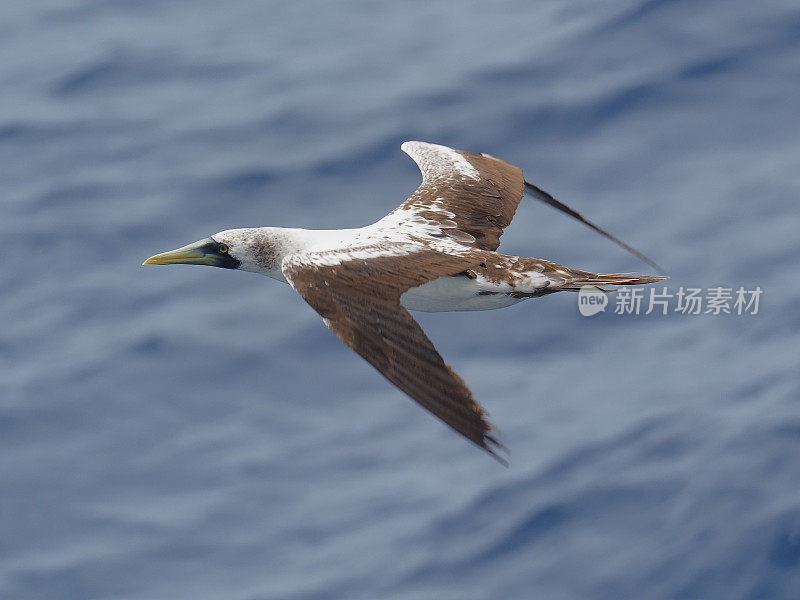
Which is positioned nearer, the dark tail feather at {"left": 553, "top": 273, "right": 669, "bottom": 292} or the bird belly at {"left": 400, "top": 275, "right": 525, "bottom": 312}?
the dark tail feather at {"left": 553, "top": 273, "right": 669, "bottom": 292}

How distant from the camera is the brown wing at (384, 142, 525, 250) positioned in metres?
14.4

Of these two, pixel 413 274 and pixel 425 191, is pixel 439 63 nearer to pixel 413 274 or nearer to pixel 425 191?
pixel 425 191

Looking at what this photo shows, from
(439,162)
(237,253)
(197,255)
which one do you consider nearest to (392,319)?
(237,253)

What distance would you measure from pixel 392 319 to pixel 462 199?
3827 millimetres

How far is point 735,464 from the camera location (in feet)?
62.5

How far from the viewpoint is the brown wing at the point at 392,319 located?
1055cm

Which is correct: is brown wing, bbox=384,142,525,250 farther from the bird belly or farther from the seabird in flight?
the bird belly

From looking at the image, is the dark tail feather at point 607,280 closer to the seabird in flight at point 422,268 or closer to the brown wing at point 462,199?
the seabird in flight at point 422,268

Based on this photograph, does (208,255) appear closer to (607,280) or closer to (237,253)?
(237,253)

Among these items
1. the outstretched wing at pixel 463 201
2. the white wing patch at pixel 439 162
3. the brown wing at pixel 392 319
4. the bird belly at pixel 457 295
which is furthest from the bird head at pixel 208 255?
the white wing patch at pixel 439 162

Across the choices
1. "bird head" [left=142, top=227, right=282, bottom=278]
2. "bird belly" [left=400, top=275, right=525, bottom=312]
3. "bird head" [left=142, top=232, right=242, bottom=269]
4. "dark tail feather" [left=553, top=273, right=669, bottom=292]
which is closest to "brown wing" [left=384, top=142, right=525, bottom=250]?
"bird belly" [left=400, top=275, right=525, bottom=312]

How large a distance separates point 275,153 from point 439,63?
3.58 m

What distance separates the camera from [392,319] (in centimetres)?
1151

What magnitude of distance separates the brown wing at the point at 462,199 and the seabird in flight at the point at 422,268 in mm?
14
